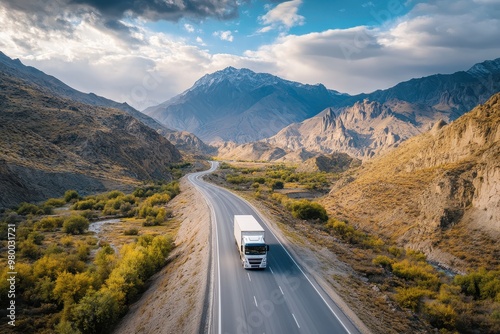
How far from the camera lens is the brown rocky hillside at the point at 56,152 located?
62688 millimetres

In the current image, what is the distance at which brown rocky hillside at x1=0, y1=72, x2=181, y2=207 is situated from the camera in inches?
2468

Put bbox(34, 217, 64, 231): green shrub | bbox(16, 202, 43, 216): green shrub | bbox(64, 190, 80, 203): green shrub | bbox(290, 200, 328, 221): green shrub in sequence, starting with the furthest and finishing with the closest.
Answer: bbox(64, 190, 80, 203): green shrub < bbox(290, 200, 328, 221): green shrub < bbox(16, 202, 43, 216): green shrub < bbox(34, 217, 64, 231): green shrub

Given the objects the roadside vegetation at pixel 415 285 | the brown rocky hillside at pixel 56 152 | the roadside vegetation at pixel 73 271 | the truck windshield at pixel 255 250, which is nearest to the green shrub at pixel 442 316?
the roadside vegetation at pixel 415 285

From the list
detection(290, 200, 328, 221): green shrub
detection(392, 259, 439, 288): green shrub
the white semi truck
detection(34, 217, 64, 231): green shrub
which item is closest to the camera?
the white semi truck

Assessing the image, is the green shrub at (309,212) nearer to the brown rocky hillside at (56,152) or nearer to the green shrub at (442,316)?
the green shrub at (442,316)

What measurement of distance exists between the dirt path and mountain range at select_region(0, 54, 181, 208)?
40.6 m

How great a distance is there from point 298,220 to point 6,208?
160 feet

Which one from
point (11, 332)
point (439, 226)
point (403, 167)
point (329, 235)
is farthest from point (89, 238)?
point (403, 167)

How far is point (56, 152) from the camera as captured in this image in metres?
81.0

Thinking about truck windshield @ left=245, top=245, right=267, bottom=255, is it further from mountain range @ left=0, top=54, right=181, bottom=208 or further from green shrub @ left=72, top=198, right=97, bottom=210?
mountain range @ left=0, top=54, right=181, bottom=208

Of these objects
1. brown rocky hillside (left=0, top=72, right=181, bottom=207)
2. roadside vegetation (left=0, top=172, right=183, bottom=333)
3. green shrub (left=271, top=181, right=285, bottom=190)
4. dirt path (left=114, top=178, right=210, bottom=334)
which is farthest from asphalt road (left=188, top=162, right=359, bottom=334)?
green shrub (left=271, top=181, right=285, bottom=190)

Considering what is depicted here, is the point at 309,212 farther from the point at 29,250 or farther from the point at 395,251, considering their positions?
the point at 29,250

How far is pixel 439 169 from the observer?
5650cm

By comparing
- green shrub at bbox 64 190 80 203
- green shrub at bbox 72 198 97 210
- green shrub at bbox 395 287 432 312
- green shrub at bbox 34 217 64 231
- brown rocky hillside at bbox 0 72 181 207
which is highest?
brown rocky hillside at bbox 0 72 181 207
